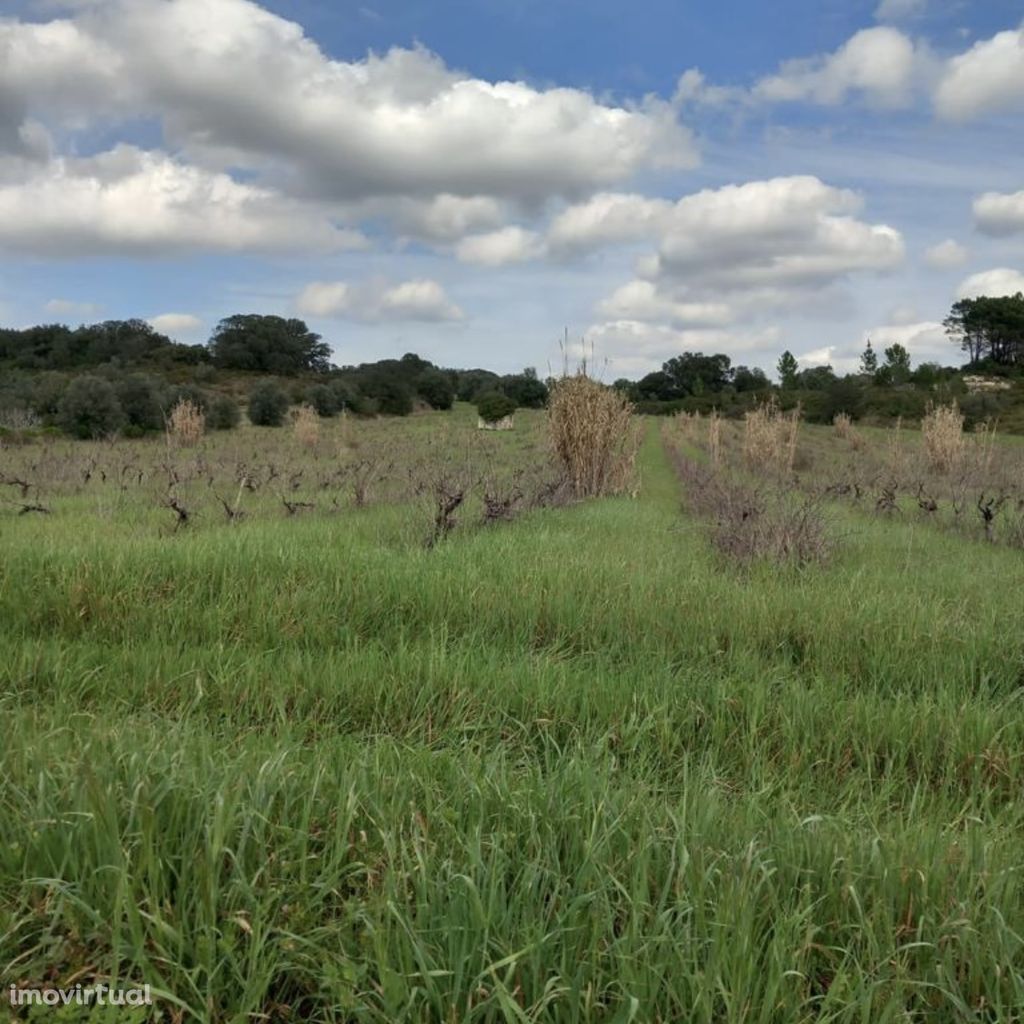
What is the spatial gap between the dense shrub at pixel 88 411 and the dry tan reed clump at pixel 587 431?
75.0ft

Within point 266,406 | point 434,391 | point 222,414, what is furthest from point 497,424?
point 434,391

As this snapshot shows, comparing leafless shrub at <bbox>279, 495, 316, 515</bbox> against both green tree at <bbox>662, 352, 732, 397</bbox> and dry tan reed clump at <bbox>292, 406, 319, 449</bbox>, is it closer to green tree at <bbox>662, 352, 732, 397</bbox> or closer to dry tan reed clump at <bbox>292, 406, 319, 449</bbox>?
dry tan reed clump at <bbox>292, 406, 319, 449</bbox>

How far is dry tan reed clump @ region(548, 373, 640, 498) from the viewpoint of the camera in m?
12.9

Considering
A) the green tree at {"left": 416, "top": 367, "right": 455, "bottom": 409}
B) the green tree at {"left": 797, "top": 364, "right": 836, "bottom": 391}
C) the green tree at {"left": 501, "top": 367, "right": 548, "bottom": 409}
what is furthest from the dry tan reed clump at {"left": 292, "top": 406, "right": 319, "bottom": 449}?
the green tree at {"left": 797, "top": 364, "right": 836, "bottom": 391}

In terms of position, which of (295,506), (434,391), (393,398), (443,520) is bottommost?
(295,506)

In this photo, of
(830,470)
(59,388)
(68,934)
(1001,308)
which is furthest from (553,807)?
(1001,308)

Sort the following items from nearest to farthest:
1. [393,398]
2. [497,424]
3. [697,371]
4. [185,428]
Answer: [185,428] < [497,424] < [393,398] < [697,371]

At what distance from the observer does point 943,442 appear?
2155 centimetres

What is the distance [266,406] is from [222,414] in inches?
180

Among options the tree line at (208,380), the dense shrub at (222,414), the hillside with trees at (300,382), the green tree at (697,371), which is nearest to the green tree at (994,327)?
the hillside with trees at (300,382)

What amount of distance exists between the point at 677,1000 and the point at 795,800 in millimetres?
1376

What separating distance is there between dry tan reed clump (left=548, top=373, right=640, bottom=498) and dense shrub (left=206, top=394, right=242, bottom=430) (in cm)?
2683

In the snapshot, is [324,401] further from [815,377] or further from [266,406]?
[815,377]

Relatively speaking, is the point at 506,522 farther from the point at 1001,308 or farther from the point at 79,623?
the point at 1001,308
